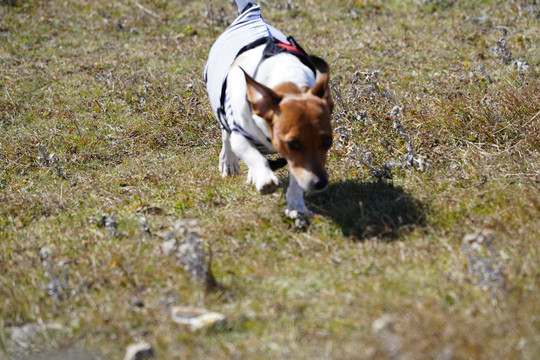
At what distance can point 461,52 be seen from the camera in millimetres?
8898

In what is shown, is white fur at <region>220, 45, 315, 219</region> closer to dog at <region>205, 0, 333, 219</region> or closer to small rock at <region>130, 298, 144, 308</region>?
dog at <region>205, 0, 333, 219</region>

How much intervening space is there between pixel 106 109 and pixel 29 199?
110 inches

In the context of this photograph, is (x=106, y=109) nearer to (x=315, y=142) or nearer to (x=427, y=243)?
(x=315, y=142)

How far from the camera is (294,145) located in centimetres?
409

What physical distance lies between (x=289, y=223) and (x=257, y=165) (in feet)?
1.73

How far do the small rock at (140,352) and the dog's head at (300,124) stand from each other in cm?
154

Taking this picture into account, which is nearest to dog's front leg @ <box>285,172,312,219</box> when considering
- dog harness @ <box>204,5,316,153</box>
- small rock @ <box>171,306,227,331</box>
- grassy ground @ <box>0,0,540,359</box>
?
grassy ground @ <box>0,0,540,359</box>

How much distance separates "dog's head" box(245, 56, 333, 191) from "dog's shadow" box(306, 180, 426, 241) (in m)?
0.59

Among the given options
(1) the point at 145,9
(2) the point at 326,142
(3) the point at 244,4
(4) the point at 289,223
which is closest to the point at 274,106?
(2) the point at 326,142

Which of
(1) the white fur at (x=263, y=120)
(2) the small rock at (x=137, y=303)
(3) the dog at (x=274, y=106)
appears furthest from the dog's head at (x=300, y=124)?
(2) the small rock at (x=137, y=303)

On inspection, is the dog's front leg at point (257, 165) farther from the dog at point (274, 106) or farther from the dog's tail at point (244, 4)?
the dog's tail at point (244, 4)

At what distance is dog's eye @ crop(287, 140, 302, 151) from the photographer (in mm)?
4078

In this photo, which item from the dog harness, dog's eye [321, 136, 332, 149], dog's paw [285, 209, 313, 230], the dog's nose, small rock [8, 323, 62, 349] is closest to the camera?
small rock [8, 323, 62, 349]

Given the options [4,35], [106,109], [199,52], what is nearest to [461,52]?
[199,52]
